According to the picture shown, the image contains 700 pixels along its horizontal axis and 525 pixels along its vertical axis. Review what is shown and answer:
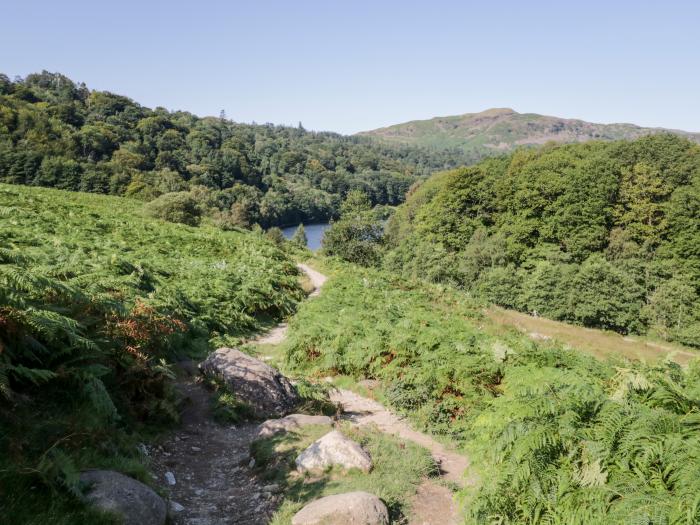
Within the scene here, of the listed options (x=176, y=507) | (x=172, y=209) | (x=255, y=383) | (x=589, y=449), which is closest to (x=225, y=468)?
(x=176, y=507)

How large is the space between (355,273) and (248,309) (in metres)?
12.1

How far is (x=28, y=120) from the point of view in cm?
7044

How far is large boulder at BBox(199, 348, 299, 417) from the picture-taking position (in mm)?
9039

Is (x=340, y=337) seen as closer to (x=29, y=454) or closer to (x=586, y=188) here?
(x=29, y=454)

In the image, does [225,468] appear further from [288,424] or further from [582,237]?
[582,237]

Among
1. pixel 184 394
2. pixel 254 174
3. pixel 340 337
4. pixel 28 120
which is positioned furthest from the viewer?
pixel 254 174

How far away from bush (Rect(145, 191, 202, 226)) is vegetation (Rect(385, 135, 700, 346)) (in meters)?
28.2

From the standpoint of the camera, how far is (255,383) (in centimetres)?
924

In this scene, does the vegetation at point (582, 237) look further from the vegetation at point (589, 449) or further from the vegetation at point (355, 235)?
the vegetation at point (589, 449)

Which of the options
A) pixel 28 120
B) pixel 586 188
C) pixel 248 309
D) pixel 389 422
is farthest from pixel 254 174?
pixel 389 422

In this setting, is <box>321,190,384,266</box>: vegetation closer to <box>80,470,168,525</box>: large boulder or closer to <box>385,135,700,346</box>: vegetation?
<box>385,135,700,346</box>: vegetation

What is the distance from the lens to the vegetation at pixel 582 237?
4144cm

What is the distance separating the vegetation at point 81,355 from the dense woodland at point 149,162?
30354 millimetres

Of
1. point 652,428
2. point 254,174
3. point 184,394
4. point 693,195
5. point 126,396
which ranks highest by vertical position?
point 254,174
